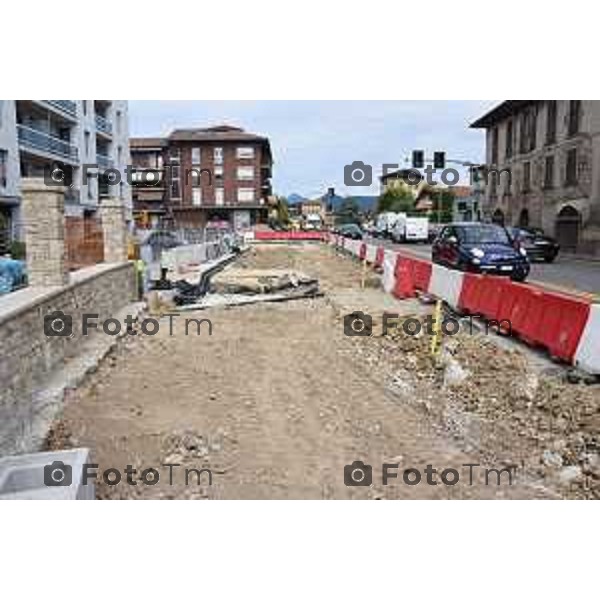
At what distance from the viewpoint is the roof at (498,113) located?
38.4 metres

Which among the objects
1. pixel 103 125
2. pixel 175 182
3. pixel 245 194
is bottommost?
pixel 245 194

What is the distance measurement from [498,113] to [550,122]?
27.2ft

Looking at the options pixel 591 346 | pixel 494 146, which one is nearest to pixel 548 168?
pixel 494 146

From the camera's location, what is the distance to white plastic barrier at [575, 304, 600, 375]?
6777 millimetres

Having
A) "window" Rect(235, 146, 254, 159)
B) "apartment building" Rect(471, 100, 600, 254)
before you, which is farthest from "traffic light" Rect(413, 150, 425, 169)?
"window" Rect(235, 146, 254, 159)

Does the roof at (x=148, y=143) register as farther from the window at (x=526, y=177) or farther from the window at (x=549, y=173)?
the window at (x=549, y=173)

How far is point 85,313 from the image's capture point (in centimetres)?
950

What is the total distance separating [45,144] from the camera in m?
33.1

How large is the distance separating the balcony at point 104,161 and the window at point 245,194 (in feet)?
76.4

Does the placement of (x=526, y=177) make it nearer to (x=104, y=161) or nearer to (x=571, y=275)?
(x=571, y=275)

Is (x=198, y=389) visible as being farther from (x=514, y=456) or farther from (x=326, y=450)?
(x=514, y=456)

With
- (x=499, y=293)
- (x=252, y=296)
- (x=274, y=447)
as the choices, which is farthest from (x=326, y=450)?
(x=252, y=296)

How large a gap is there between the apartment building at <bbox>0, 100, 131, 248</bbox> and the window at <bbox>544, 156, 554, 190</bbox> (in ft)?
75.8

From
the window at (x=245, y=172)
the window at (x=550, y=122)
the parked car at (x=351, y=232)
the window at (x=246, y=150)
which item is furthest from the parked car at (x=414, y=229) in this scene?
the window at (x=246, y=150)
